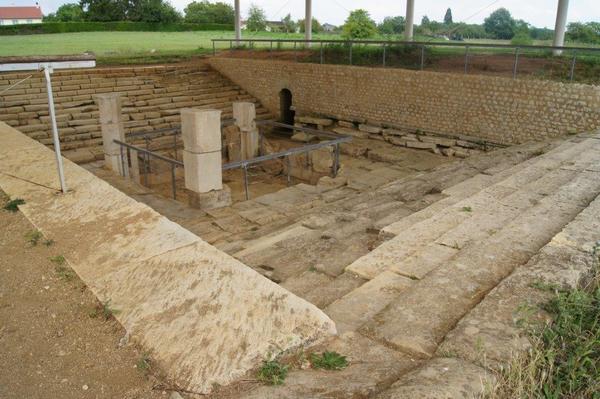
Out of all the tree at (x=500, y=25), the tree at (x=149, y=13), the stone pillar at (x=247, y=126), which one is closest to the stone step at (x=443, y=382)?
the stone pillar at (x=247, y=126)

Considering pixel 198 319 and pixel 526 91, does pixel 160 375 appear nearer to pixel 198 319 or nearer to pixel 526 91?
pixel 198 319

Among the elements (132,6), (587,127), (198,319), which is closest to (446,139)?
(587,127)

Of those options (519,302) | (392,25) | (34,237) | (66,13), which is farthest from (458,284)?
(66,13)

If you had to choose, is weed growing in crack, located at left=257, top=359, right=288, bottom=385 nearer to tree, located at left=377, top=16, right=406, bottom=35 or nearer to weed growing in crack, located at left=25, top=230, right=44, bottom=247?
weed growing in crack, located at left=25, top=230, right=44, bottom=247

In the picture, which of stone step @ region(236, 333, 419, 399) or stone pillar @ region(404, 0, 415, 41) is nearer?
stone step @ region(236, 333, 419, 399)

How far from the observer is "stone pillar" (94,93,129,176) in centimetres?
1144

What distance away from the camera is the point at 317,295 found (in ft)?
13.0

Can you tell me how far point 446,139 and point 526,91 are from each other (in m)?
2.63

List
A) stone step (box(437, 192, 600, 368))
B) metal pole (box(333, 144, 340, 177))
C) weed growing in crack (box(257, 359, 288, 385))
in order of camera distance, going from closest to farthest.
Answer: weed growing in crack (box(257, 359, 288, 385)) → stone step (box(437, 192, 600, 368)) → metal pole (box(333, 144, 340, 177))

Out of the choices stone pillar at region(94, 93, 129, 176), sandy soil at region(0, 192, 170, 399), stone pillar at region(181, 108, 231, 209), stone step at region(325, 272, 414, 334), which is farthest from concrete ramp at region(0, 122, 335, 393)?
stone pillar at region(94, 93, 129, 176)

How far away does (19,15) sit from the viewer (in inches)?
3622

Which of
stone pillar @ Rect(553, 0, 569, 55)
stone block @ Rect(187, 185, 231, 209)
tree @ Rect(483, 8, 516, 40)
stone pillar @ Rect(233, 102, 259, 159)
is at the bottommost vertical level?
stone block @ Rect(187, 185, 231, 209)

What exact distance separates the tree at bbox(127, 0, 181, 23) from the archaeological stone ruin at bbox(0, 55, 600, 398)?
40.2 meters

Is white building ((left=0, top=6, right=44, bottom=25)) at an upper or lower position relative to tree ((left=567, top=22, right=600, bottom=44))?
upper
